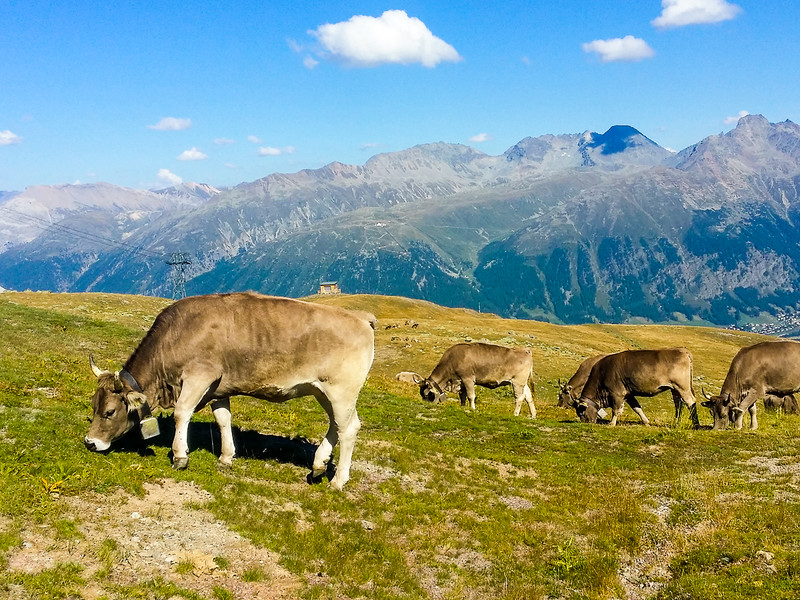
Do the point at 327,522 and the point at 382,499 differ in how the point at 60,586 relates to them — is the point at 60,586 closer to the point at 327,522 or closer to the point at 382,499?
the point at 327,522

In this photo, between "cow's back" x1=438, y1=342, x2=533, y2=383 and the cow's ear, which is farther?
"cow's back" x1=438, y1=342, x2=533, y2=383

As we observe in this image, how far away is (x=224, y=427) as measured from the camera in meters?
16.0

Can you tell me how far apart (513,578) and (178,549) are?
7428 millimetres

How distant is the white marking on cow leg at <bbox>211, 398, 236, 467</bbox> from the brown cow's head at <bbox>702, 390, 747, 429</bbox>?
25109 millimetres

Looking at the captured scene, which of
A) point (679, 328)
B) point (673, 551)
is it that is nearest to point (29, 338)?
point (673, 551)

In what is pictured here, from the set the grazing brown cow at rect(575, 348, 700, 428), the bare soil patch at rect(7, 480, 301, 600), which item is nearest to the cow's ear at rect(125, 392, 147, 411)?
the bare soil patch at rect(7, 480, 301, 600)

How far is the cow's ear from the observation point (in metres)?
14.6

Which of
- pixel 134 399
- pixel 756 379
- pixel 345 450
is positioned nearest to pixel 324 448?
pixel 345 450

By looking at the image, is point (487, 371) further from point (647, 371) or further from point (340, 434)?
point (340, 434)

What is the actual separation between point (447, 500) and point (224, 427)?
7.00m

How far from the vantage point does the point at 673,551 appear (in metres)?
13.4

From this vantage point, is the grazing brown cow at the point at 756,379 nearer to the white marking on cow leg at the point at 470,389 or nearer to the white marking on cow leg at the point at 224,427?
the white marking on cow leg at the point at 470,389

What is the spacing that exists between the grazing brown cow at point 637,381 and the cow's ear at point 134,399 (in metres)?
25.1

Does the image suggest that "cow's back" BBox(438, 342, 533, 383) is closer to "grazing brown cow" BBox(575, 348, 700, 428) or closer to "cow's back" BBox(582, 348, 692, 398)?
"grazing brown cow" BBox(575, 348, 700, 428)
